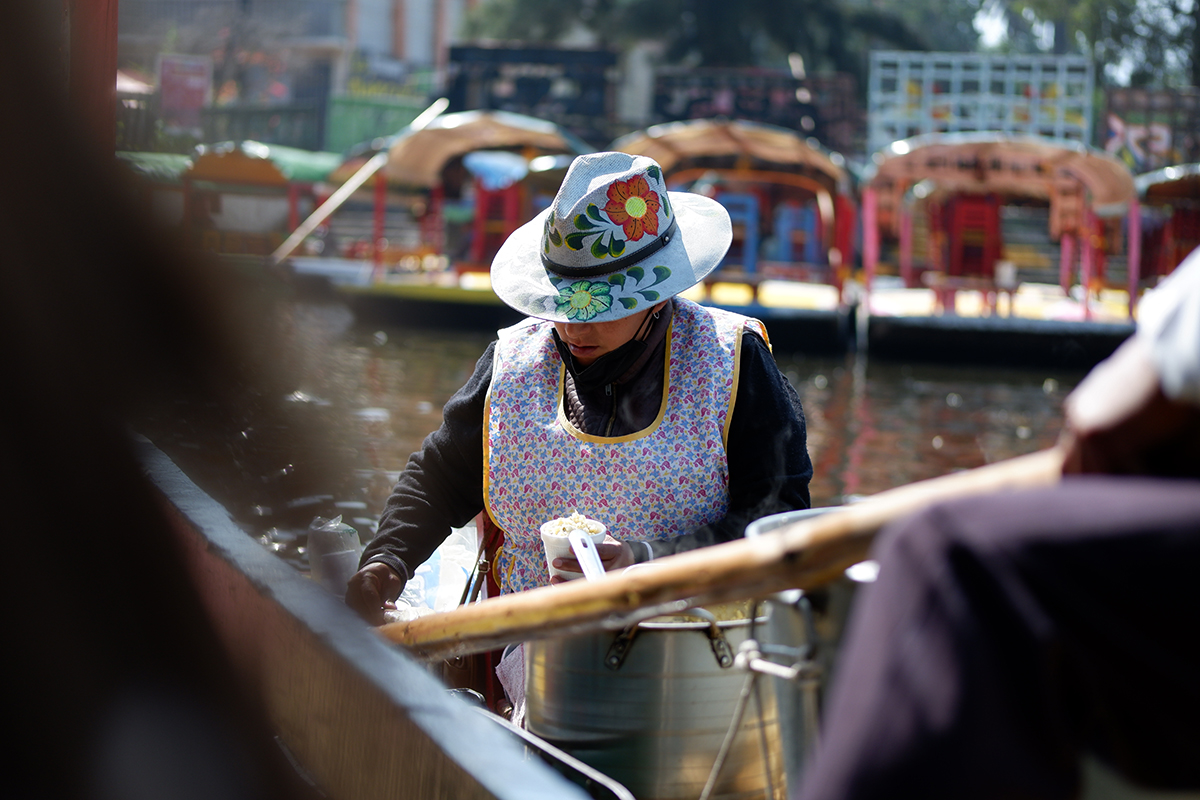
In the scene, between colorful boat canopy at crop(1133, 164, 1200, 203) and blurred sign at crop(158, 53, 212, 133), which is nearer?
blurred sign at crop(158, 53, 212, 133)

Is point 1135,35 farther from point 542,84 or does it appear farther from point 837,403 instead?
point 837,403

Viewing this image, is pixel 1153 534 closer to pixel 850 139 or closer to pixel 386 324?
pixel 386 324

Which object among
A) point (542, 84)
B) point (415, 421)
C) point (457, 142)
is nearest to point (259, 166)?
point (457, 142)

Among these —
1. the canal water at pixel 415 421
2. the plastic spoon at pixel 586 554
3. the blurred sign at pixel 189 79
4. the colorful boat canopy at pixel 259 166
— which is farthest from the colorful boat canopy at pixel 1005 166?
the plastic spoon at pixel 586 554

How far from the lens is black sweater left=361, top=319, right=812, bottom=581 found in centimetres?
232

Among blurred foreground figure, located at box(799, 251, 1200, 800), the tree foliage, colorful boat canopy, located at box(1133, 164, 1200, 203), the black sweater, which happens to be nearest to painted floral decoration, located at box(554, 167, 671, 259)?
the black sweater

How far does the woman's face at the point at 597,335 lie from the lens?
2.42 m

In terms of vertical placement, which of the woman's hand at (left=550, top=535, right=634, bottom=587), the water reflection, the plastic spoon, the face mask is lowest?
the water reflection

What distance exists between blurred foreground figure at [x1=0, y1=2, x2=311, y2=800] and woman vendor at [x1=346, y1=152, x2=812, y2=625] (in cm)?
57

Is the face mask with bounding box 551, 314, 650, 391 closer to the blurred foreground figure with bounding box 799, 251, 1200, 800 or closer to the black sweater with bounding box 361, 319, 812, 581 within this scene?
the black sweater with bounding box 361, 319, 812, 581

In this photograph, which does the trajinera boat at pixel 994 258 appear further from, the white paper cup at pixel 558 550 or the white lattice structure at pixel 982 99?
the white paper cup at pixel 558 550

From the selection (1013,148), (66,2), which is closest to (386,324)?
(1013,148)

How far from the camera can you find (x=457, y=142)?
Result: 19.7 m

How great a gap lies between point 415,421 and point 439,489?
24.0ft
